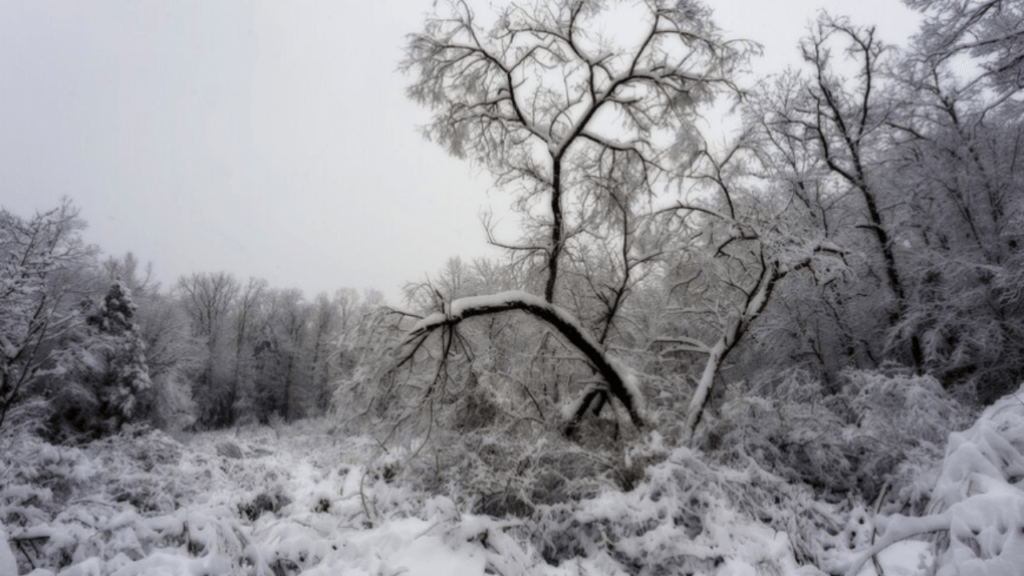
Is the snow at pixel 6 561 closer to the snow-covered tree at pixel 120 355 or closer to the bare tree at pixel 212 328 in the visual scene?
the snow-covered tree at pixel 120 355

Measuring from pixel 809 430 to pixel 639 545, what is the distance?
137 inches

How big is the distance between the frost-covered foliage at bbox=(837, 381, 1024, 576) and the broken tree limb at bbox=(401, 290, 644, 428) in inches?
215

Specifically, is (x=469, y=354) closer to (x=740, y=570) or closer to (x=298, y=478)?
(x=740, y=570)

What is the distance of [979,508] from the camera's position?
1.08 m

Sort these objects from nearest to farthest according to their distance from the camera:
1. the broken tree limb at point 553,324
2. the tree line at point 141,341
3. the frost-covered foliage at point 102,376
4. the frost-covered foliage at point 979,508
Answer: the frost-covered foliage at point 979,508, the broken tree limb at point 553,324, the tree line at point 141,341, the frost-covered foliage at point 102,376

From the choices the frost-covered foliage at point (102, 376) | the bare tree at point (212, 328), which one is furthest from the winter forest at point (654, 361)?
the bare tree at point (212, 328)

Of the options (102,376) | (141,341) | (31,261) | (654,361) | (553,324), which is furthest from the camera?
(141,341)

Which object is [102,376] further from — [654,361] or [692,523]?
[692,523]

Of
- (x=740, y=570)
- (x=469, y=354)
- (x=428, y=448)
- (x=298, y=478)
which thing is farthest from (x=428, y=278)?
(x=298, y=478)

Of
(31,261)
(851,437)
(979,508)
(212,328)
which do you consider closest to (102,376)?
(31,261)

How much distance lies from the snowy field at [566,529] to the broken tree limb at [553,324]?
4.71 ft

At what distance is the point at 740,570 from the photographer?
375 centimetres

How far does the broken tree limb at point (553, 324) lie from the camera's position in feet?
21.2

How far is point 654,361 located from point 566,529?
198 inches
